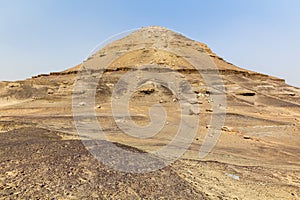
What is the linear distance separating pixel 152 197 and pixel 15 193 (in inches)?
72.5

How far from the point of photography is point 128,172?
4.61 metres

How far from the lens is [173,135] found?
11.2m

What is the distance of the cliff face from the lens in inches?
169

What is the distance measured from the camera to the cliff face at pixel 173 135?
4285 mm

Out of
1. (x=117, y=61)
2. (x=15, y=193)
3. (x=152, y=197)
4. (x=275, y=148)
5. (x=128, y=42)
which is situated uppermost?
(x=128, y=42)

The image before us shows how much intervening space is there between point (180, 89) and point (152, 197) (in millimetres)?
20583

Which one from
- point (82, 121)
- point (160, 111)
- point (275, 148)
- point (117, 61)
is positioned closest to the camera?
point (275, 148)

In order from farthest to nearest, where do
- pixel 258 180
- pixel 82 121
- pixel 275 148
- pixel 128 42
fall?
pixel 128 42
pixel 82 121
pixel 275 148
pixel 258 180

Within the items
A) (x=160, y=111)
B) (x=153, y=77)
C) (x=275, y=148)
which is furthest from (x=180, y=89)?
(x=275, y=148)

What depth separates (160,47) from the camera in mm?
36906

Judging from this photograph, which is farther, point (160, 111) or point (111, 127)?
point (160, 111)

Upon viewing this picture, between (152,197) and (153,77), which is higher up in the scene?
(153,77)

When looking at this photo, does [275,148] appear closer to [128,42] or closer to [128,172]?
[128,172]

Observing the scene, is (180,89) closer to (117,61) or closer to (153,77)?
(153,77)
